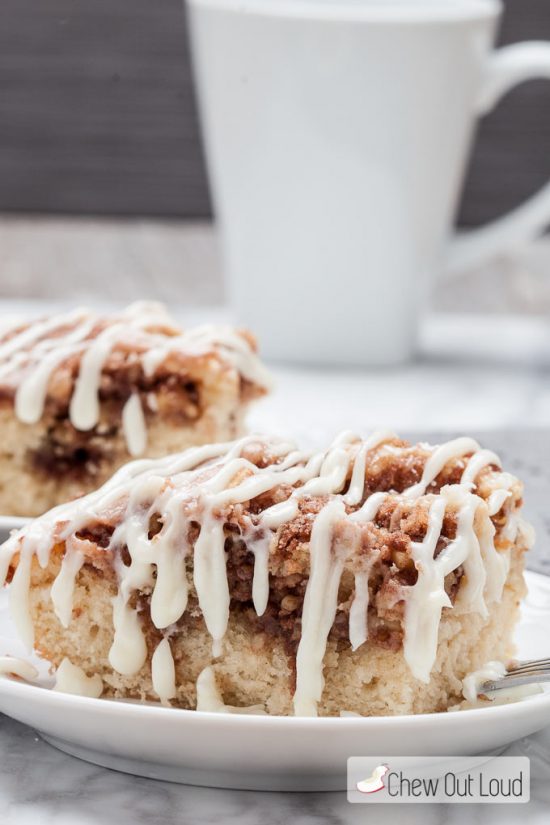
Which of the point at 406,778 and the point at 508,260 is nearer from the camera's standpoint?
the point at 406,778

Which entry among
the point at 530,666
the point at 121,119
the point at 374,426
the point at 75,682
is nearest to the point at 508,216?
the point at 374,426

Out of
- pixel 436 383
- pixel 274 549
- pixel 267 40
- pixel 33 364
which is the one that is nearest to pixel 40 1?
pixel 267 40

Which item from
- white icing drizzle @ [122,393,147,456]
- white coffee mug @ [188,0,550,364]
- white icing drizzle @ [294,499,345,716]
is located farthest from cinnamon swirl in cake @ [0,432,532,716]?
white coffee mug @ [188,0,550,364]

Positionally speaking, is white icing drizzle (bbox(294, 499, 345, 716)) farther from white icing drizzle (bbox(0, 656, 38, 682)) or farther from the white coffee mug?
the white coffee mug

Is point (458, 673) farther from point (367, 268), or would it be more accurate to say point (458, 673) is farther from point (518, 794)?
point (367, 268)

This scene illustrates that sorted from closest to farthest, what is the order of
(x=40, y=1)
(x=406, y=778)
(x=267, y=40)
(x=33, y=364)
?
(x=406, y=778)
(x=33, y=364)
(x=267, y=40)
(x=40, y=1)

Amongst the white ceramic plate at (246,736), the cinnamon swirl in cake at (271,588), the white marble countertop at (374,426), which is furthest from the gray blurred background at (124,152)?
the white ceramic plate at (246,736)
